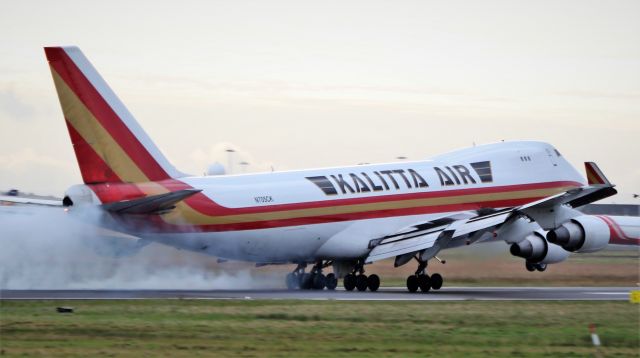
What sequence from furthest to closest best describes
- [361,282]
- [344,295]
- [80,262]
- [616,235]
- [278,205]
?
1. [616,235]
2. [361,282]
3. [278,205]
4. [80,262]
5. [344,295]

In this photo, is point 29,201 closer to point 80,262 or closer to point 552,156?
point 80,262

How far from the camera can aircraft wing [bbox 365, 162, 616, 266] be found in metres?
42.3

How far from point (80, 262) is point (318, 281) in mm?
10147

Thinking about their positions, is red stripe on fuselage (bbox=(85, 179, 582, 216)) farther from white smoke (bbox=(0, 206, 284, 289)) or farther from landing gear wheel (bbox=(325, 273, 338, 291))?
landing gear wheel (bbox=(325, 273, 338, 291))

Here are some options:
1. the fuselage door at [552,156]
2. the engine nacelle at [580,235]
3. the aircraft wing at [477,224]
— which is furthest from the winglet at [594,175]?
the fuselage door at [552,156]

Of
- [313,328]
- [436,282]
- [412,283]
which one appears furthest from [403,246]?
[313,328]

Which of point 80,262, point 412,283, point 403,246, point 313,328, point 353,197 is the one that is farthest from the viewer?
point 353,197

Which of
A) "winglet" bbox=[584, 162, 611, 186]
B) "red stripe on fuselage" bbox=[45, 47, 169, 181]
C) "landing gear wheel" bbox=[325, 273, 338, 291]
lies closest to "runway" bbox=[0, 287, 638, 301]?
"landing gear wheel" bbox=[325, 273, 338, 291]

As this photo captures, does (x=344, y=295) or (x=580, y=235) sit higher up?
(x=580, y=235)

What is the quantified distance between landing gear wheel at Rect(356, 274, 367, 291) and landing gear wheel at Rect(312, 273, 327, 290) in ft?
6.01

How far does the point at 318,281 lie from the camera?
46688 mm

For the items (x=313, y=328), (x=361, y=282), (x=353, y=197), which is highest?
(x=353, y=197)

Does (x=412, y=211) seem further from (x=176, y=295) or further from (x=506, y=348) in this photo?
(x=506, y=348)

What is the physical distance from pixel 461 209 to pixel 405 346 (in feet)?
75.8
